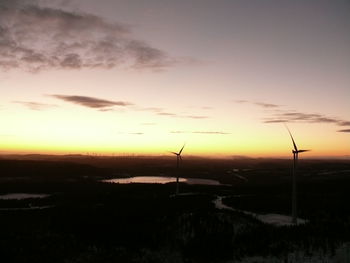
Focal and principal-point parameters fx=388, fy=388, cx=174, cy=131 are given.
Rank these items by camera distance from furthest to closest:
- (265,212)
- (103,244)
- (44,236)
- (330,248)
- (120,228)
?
(265,212), (120,228), (44,236), (103,244), (330,248)

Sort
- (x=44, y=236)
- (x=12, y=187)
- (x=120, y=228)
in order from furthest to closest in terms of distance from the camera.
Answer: (x=12, y=187), (x=120, y=228), (x=44, y=236)

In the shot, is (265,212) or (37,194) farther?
(37,194)

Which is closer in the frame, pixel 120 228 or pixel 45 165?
pixel 120 228

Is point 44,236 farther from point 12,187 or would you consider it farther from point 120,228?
point 12,187

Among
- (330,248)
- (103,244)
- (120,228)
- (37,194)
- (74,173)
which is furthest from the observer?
(74,173)

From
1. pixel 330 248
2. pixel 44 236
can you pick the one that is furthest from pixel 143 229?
pixel 330 248

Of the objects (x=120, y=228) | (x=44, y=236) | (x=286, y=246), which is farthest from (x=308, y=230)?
(x=44, y=236)

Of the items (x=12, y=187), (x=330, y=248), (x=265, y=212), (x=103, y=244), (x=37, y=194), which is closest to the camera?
(x=330, y=248)

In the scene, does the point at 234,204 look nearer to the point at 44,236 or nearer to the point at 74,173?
the point at 44,236
